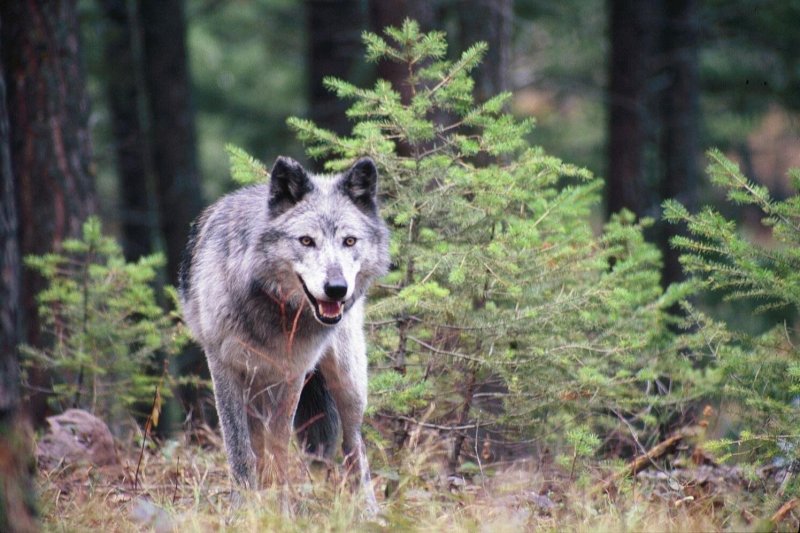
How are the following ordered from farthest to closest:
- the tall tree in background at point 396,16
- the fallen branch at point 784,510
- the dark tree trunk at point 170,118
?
the dark tree trunk at point 170,118
the tall tree in background at point 396,16
the fallen branch at point 784,510

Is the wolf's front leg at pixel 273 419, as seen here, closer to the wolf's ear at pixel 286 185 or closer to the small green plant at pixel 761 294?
the wolf's ear at pixel 286 185

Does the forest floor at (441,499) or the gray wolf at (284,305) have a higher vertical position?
the gray wolf at (284,305)

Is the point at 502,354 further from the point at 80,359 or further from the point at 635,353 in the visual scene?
the point at 80,359

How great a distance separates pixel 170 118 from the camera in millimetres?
14258

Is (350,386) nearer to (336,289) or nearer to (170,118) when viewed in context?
(336,289)

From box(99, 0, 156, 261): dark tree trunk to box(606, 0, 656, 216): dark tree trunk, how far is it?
742cm

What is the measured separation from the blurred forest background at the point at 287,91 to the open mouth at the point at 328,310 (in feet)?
8.21

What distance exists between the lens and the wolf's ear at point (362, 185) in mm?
5707

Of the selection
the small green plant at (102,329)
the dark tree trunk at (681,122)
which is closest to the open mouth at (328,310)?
the small green plant at (102,329)

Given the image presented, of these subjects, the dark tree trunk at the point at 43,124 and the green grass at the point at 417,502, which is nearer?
the green grass at the point at 417,502

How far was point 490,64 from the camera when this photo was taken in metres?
10.5

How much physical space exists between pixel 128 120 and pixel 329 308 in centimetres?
1274

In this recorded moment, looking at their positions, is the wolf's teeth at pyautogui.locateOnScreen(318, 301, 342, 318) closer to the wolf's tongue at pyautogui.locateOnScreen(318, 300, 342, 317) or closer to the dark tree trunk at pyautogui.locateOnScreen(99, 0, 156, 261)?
the wolf's tongue at pyautogui.locateOnScreen(318, 300, 342, 317)

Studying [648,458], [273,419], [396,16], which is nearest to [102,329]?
[273,419]
